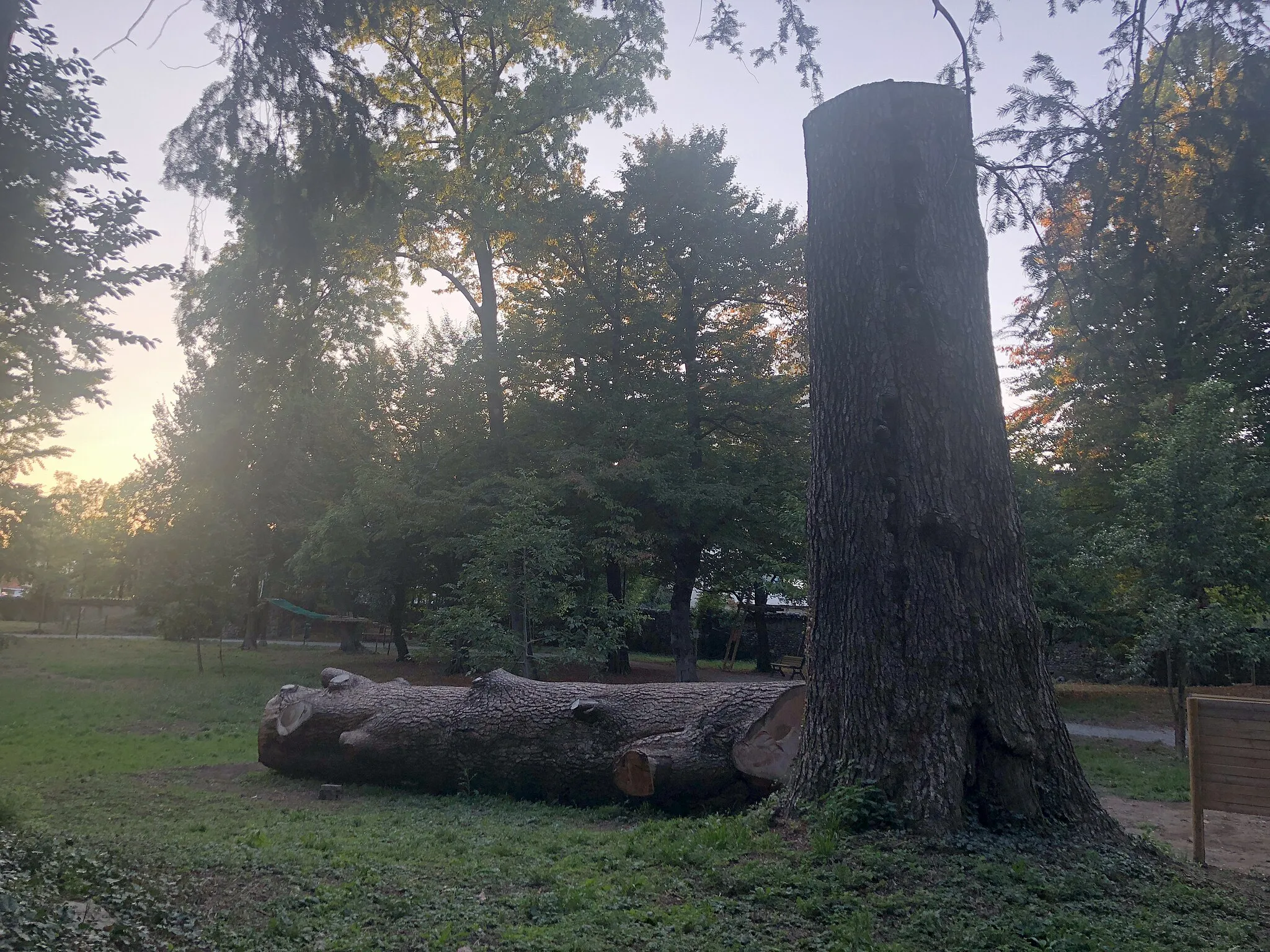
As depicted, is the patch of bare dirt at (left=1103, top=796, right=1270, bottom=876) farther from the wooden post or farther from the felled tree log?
the felled tree log

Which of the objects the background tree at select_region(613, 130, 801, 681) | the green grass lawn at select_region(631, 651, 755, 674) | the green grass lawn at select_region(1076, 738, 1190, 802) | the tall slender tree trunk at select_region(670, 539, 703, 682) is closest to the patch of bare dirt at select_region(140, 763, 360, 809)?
the green grass lawn at select_region(1076, 738, 1190, 802)

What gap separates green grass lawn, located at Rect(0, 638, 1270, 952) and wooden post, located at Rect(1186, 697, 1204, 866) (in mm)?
637

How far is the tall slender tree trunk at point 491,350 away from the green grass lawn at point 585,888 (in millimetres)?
12168

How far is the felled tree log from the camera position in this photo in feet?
24.0

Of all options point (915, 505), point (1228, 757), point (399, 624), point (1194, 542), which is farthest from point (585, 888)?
point (399, 624)

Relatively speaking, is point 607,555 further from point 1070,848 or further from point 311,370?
point 1070,848

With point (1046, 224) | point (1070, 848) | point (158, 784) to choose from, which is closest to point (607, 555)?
point (158, 784)

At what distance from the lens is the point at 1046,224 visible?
6660 mm

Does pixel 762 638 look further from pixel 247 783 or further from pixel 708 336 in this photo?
pixel 247 783

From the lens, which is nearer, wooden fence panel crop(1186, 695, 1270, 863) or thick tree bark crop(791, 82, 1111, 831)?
thick tree bark crop(791, 82, 1111, 831)

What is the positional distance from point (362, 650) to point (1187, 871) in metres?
29.3

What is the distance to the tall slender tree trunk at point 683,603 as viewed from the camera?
1817cm

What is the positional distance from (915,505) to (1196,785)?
2470mm

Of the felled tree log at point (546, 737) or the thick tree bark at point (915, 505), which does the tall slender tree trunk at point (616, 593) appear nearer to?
the felled tree log at point (546, 737)
